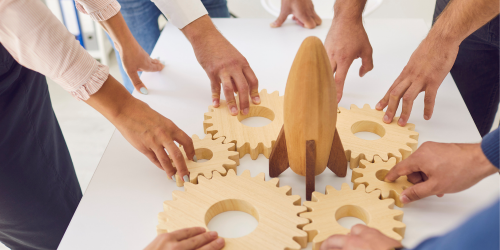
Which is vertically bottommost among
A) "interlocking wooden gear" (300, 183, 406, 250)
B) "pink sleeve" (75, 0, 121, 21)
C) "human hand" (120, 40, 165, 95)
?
"interlocking wooden gear" (300, 183, 406, 250)

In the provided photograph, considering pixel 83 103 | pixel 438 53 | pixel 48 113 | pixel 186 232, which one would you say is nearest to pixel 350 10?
pixel 438 53

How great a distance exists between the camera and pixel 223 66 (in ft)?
3.62

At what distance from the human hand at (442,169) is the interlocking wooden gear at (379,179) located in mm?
17

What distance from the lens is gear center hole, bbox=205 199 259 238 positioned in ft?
2.52

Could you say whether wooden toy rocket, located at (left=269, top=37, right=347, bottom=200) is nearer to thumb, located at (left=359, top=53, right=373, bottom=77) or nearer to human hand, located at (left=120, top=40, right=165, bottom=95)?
thumb, located at (left=359, top=53, right=373, bottom=77)

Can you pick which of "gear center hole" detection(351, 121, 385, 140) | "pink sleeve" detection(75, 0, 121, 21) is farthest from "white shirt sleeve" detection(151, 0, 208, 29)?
"gear center hole" detection(351, 121, 385, 140)

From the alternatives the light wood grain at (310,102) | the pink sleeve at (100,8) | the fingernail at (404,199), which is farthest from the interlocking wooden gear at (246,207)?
the pink sleeve at (100,8)

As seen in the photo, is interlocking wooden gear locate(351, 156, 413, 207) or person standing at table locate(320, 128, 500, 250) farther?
interlocking wooden gear locate(351, 156, 413, 207)

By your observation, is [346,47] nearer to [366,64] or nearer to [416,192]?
[366,64]

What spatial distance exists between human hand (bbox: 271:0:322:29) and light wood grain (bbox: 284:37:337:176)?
84 cm

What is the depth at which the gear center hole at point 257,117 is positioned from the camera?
1064 mm

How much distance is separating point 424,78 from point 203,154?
2.05ft

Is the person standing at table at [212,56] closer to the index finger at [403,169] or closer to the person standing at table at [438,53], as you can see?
the person standing at table at [438,53]

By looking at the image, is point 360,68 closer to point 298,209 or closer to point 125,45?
point 298,209
